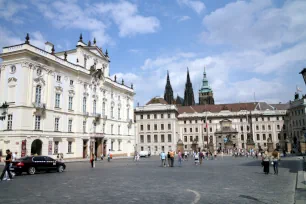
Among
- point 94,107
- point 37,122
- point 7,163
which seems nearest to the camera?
point 7,163

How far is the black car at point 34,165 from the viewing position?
64.1ft

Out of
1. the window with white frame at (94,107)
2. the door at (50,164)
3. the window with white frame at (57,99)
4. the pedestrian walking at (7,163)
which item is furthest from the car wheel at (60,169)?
the window with white frame at (94,107)

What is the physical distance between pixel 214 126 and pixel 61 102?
212ft

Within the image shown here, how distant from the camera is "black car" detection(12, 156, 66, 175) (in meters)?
19.5

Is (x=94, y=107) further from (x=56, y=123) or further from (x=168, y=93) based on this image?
(x=168, y=93)

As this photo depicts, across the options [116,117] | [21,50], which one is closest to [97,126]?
[116,117]

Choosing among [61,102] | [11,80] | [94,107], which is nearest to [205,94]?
[94,107]

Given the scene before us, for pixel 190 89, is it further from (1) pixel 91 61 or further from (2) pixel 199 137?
(1) pixel 91 61

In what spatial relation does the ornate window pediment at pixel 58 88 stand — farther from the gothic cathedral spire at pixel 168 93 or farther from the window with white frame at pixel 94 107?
the gothic cathedral spire at pixel 168 93

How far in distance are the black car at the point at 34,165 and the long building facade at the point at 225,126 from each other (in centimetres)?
6443

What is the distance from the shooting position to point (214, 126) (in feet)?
314

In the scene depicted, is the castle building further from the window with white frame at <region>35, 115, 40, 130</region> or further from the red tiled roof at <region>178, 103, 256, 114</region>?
the window with white frame at <region>35, 115, 40, 130</region>

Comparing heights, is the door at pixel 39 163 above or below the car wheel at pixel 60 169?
above

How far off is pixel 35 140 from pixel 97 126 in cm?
1529
